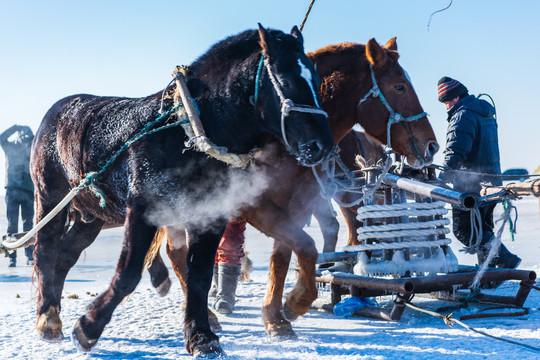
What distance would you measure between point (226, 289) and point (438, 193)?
8.94 feet

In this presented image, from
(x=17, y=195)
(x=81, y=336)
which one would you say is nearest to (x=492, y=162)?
(x=81, y=336)

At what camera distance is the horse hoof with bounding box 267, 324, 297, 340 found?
14.4 feet

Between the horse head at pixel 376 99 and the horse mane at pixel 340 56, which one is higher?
the horse mane at pixel 340 56

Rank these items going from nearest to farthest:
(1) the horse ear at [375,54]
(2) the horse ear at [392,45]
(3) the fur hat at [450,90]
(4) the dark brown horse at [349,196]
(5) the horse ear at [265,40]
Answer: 1. (5) the horse ear at [265,40]
2. (1) the horse ear at [375,54]
3. (2) the horse ear at [392,45]
4. (3) the fur hat at [450,90]
5. (4) the dark brown horse at [349,196]

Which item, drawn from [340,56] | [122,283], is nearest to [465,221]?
[340,56]

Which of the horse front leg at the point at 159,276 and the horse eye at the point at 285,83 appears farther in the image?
the horse front leg at the point at 159,276

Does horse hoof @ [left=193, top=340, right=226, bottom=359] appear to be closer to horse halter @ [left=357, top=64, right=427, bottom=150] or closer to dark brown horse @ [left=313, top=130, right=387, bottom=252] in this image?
horse halter @ [left=357, top=64, right=427, bottom=150]

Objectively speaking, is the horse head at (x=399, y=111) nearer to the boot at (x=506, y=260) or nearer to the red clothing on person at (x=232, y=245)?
the boot at (x=506, y=260)

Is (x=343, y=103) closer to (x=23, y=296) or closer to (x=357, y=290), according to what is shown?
(x=357, y=290)

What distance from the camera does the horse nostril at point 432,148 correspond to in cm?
475

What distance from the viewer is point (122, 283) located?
3574 mm

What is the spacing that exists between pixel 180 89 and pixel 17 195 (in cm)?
869

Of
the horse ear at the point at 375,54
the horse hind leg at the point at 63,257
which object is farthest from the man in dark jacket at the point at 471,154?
the horse hind leg at the point at 63,257

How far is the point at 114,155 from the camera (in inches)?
152
